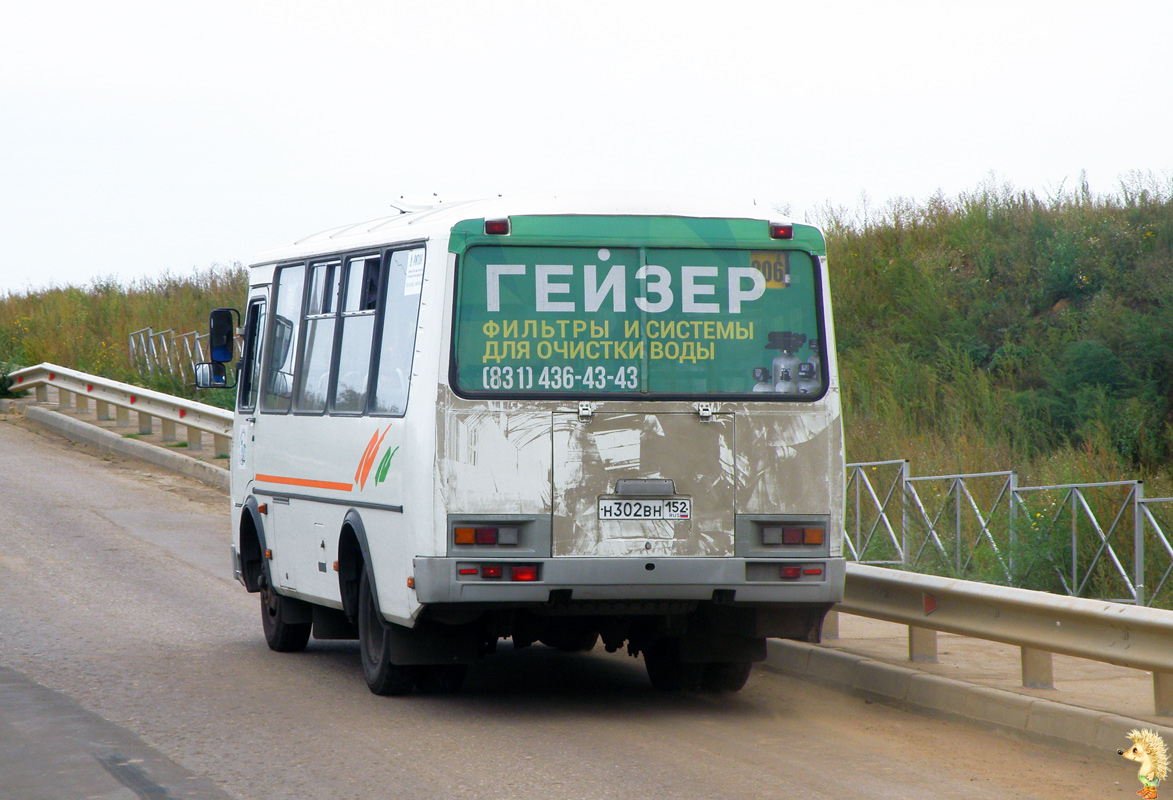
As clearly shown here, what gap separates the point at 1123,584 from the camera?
11.8m

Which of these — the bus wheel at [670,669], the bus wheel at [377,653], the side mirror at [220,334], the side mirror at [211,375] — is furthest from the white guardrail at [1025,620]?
the side mirror at [211,375]

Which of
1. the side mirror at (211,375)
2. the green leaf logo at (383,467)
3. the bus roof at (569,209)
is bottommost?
the green leaf logo at (383,467)

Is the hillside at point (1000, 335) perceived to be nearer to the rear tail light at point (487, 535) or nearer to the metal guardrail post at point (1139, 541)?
the metal guardrail post at point (1139, 541)

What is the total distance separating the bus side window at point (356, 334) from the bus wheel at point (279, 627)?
6.79 feet

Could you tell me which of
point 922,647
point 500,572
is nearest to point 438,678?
point 500,572

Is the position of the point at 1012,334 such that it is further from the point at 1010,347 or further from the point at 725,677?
the point at 725,677

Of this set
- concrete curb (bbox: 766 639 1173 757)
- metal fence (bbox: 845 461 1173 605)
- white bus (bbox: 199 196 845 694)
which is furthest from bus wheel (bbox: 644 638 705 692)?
metal fence (bbox: 845 461 1173 605)

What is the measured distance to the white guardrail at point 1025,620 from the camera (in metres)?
6.92

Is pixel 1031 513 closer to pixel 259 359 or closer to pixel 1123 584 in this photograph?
pixel 1123 584

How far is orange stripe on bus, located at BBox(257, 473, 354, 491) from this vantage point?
8969 mm

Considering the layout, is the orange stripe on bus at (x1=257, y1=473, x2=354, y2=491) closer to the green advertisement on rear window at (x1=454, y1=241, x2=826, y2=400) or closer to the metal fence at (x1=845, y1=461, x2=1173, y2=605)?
the green advertisement on rear window at (x1=454, y1=241, x2=826, y2=400)

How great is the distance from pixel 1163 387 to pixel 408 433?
14.5m

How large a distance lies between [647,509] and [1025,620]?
82.7 inches

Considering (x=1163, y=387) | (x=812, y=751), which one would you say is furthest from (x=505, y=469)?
(x=1163, y=387)
